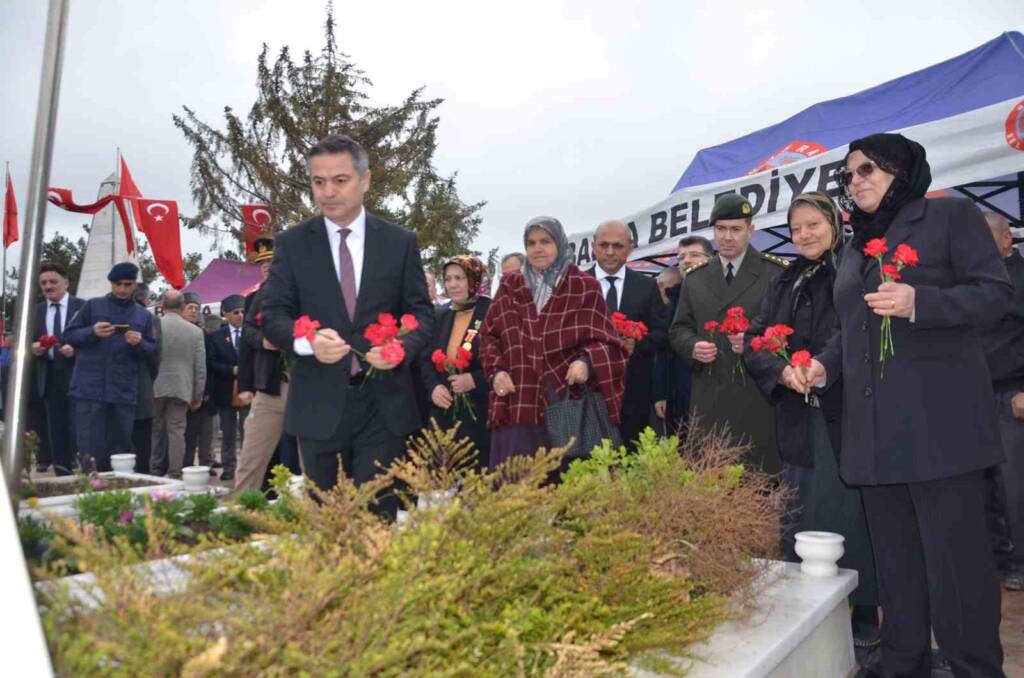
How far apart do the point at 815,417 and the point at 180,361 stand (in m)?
5.98

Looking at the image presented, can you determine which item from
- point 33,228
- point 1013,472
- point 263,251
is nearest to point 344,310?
point 33,228

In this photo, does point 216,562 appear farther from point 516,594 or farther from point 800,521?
point 800,521

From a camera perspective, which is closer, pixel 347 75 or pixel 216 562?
pixel 216 562

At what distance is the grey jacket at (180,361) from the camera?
299 inches

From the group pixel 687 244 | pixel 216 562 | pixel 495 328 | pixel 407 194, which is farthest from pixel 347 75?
pixel 216 562

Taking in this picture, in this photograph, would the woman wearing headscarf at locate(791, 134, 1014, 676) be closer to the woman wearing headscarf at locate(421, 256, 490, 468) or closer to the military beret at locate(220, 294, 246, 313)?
the woman wearing headscarf at locate(421, 256, 490, 468)

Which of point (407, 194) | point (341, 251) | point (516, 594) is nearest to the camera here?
point (516, 594)

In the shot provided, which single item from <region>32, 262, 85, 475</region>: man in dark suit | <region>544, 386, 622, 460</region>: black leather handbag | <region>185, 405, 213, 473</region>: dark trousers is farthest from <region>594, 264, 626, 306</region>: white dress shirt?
<region>185, 405, 213, 473</region>: dark trousers

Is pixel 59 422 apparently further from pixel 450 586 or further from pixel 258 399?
pixel 450 586

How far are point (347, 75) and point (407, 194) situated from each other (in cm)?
354

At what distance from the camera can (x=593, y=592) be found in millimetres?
2229

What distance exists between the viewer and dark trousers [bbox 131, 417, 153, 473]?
7.54m

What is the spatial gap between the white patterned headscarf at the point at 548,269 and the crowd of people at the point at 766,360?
12 mm

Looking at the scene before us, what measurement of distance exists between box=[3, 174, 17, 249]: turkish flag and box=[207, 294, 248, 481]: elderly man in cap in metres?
6.60
